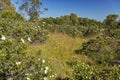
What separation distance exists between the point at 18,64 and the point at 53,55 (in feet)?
17.7

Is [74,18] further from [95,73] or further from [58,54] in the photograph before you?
[95,73]

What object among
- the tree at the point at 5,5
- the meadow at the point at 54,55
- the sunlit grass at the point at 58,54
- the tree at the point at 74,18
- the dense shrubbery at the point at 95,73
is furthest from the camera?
the tree at the point at 74,18

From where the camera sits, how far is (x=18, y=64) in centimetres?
598

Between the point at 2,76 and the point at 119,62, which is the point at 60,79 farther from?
the point at 119,62

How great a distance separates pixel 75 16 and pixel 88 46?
90.5 ft

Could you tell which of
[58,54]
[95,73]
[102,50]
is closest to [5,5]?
[58,54]

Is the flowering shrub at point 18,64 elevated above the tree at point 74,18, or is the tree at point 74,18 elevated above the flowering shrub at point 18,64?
the tree at point 74,18

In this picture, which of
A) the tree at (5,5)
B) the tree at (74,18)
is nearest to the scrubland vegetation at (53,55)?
the tree at (5,5)

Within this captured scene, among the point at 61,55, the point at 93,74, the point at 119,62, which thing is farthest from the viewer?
the point at 61,55

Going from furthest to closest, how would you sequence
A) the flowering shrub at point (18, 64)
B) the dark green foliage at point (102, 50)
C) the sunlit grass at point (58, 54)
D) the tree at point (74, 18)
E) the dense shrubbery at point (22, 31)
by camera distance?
the tree at point (74, 18)
the dense shrubbery at point (22, 31)
the dark green foliage at point (102, 50)
the sunlit grass at point (58, 54)
the flowering shrub at point (18, 64)

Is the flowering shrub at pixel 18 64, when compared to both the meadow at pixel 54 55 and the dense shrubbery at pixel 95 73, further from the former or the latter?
the dense shrubbery at pixel 95 73

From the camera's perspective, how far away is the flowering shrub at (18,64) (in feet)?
19.5

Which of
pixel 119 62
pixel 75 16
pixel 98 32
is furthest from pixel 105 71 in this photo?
pixel 75 16

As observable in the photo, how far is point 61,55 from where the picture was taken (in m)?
11.7
